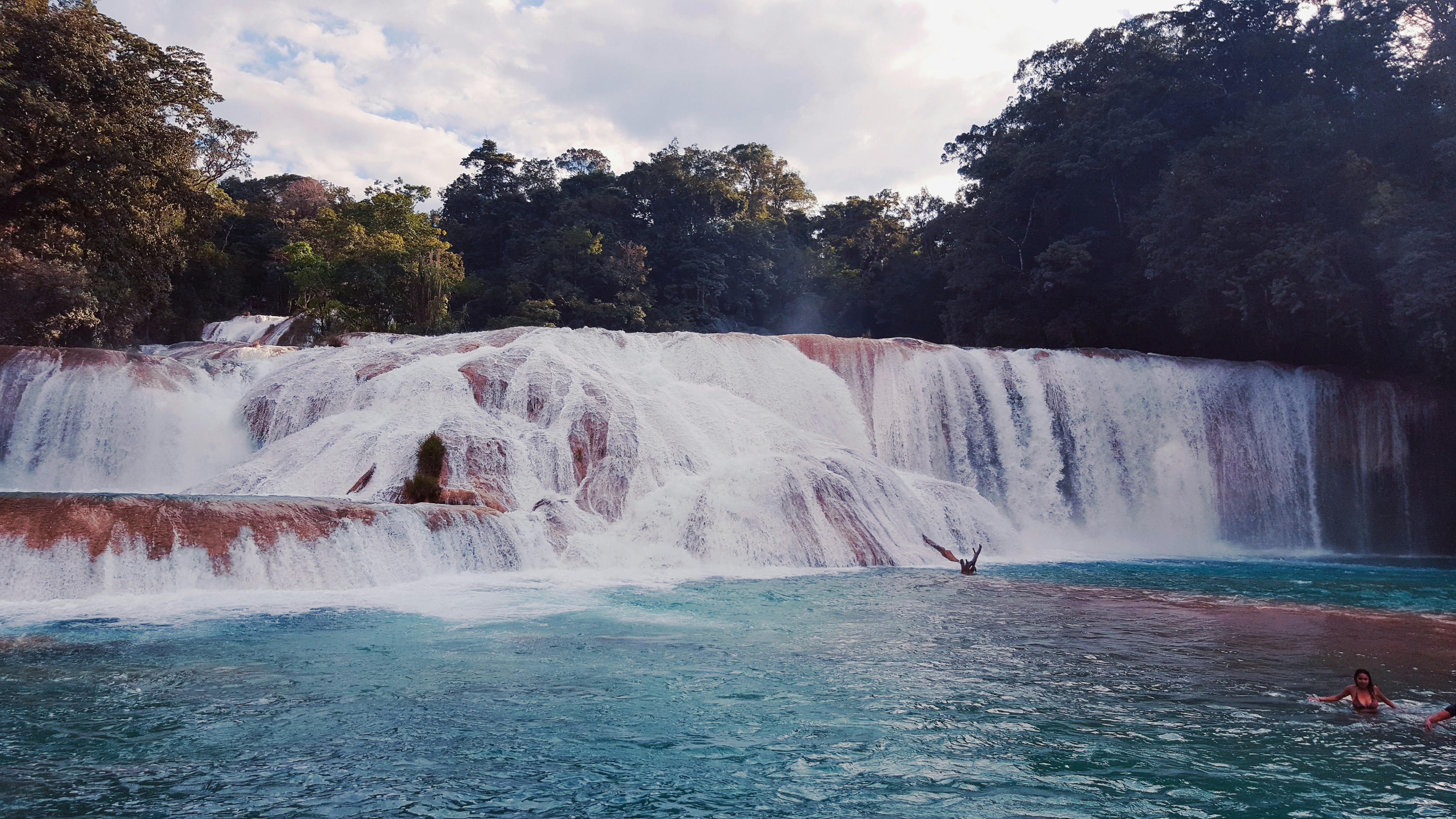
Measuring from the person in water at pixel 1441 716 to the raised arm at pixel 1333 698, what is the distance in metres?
0.47

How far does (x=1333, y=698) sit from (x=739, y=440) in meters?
11.5

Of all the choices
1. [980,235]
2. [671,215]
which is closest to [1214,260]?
[980,235]

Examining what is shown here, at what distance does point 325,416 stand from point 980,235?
20.5 metres

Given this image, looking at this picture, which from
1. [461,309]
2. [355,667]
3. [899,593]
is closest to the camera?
[355,667]

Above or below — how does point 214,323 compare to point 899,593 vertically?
above

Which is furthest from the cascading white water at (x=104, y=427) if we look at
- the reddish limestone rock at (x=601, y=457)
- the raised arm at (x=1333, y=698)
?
the raised arm at (x=1333, y=698)

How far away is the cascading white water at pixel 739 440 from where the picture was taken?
14.4m

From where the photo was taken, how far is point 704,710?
645 centimetres

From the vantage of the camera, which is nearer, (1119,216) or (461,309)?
(1119,216)

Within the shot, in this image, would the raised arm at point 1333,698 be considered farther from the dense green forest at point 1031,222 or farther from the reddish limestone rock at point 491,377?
the dense green forest at point 1031,222

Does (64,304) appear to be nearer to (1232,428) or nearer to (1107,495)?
(1107,495)

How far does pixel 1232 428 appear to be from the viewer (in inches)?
826

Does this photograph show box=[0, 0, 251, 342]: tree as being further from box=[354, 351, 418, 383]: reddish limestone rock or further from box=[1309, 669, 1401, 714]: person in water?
box=[1309, 669, 1401, 714]: person in water

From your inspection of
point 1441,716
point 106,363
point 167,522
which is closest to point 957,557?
point 1441,716
